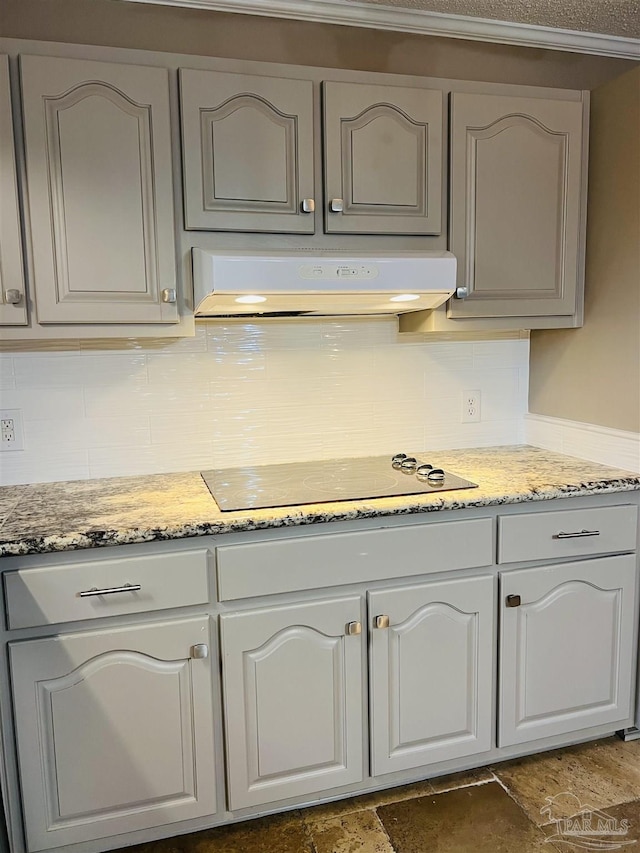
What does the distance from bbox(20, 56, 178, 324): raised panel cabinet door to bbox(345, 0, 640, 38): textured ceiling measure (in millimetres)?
826

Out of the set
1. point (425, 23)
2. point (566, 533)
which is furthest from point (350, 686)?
point (425, 23)

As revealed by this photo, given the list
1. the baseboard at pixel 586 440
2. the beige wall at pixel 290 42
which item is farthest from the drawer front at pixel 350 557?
the beige wall at pixel 290 42

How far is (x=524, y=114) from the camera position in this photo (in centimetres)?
207

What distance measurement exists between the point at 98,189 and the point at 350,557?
1.23 metres

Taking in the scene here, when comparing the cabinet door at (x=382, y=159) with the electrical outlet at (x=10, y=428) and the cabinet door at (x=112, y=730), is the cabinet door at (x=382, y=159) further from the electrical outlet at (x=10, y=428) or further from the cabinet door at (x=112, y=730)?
the cabinet door at (x=112, y=730)

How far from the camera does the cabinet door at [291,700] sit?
1.67 meters

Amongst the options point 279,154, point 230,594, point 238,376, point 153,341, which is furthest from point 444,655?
point 279,154

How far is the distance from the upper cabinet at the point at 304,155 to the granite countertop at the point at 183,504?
80 cm

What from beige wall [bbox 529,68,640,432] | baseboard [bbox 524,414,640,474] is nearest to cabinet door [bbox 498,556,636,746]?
baseboard [bbox 524,414,640,474]

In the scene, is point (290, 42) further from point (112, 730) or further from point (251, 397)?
point (112, 730)

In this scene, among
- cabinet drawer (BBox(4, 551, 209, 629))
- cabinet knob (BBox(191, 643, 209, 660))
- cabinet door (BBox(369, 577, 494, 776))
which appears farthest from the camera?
cabinet door (BBox(369, 577, 494, 776))

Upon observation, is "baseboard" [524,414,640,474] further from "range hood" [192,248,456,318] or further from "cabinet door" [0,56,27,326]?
"cabinet door" [0,56,27,326]

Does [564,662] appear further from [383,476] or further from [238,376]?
[238,376]

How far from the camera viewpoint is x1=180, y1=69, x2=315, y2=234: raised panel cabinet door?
5.91 ft
